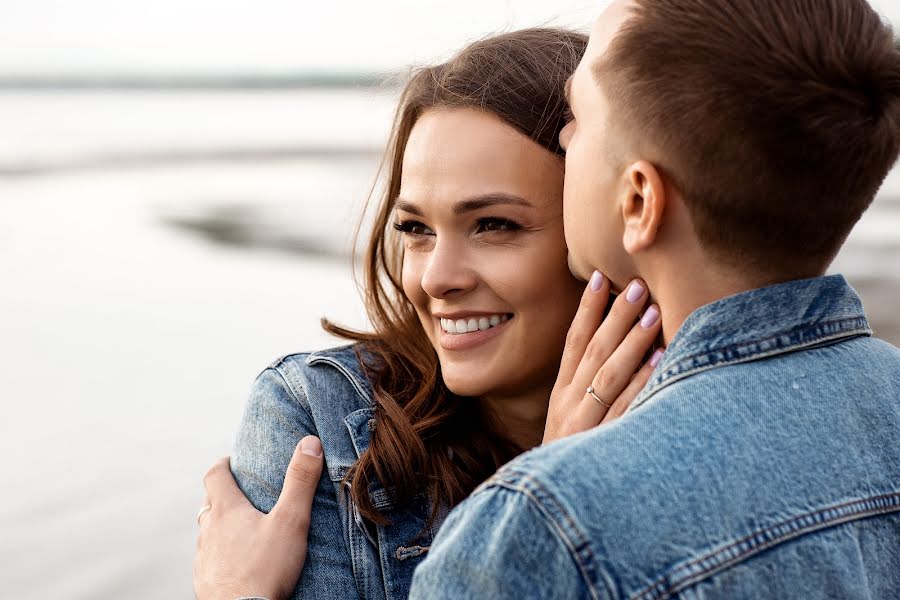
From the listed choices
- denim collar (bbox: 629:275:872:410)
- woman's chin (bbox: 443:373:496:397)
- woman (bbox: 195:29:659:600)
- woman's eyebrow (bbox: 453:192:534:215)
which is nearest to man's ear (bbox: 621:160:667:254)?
denim collar (bbox: 629:275:872:410)

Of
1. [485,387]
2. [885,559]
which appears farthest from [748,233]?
[485,387]

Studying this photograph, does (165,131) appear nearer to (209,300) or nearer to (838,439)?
(209,300)

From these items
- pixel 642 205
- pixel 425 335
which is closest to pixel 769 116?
pixel 642 205

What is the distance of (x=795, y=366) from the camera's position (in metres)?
1.42

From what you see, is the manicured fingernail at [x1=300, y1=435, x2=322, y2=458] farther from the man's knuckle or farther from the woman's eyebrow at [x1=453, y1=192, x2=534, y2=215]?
the woman's eyebrow at [x1=453, y1=192, x2=534, y2=215]

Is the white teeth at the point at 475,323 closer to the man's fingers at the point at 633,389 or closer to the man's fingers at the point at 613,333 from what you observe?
the man's fingers at the point at 613,333

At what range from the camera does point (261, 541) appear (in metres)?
2.18

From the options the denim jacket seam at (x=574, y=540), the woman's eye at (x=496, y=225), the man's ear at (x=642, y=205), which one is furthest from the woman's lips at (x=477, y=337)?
the denim jacket seam at (x=574, y=540)

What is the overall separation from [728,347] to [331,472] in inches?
43.8

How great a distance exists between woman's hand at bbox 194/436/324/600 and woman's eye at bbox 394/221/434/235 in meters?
0.52

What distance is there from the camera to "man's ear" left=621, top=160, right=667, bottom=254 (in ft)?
4.99

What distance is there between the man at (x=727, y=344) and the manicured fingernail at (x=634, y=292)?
0.07 meters

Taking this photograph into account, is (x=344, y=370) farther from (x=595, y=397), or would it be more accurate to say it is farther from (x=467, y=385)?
(x=595, y=397)

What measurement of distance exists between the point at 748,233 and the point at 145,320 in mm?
4799
